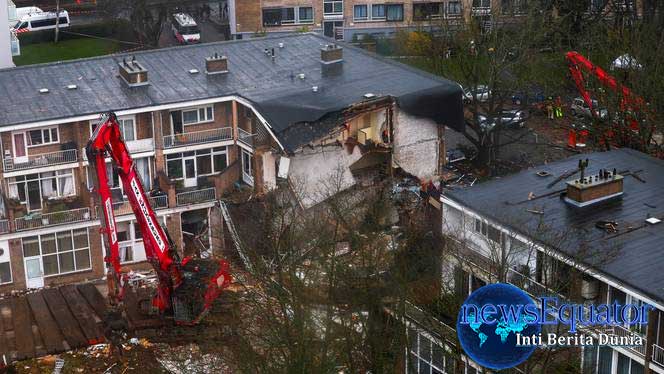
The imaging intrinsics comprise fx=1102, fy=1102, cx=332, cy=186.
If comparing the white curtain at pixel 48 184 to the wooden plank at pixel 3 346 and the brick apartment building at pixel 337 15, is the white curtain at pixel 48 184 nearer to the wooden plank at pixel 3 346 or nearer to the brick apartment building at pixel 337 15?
the wooden plank at pixel 3 346

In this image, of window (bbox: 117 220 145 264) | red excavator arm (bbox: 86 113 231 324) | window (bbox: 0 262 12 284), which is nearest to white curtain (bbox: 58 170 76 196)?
window (bbox: 117 220 145 264)

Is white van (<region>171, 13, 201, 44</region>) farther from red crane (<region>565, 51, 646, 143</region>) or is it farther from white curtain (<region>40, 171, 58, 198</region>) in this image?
white curtain (<region>40, 171, 58, 198</region>)

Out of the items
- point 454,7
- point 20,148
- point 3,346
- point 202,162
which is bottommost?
point 3,346

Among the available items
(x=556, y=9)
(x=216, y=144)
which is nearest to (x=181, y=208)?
(x=216, y=144)

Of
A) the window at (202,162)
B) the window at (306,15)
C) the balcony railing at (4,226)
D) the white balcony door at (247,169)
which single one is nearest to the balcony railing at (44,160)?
the balcony railing at (4,226)

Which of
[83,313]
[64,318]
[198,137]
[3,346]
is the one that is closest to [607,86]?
[198,137]

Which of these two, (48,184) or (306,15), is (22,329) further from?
(306,15)

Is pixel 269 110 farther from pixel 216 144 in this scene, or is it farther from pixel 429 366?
pixel 429 366
